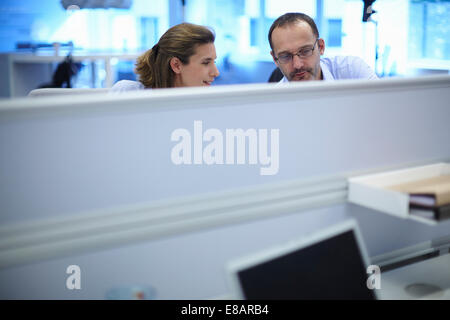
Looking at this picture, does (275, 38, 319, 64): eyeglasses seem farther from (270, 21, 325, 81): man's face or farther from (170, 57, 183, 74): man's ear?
(170, 57, 183, 74): man's ear

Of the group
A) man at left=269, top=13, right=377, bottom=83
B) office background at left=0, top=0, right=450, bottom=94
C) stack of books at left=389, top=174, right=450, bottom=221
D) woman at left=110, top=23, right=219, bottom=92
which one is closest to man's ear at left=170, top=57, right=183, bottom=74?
woman at left=110, top=23, right=219, bottom=92

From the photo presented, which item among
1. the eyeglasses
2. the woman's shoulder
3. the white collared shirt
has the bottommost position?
the woman's shoulder

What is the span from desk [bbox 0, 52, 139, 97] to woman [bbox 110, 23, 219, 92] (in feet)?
6.36

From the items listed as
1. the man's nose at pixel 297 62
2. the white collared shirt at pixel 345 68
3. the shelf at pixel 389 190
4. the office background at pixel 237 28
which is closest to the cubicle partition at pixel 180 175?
the shelf at pixel 389 190

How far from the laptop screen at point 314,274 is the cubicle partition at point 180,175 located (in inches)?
6.4

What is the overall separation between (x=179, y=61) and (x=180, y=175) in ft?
3.85

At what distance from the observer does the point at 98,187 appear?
0.83m

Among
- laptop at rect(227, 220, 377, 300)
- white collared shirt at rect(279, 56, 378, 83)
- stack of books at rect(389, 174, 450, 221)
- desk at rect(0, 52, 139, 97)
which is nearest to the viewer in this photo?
laptop at rect(227, 220, 377, 300)

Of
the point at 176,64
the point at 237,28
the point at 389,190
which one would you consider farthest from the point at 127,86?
the point at 237,28

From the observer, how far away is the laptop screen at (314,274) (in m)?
0.77

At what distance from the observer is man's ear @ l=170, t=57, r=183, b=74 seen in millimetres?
1982

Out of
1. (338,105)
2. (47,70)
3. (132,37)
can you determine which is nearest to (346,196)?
(338,105)

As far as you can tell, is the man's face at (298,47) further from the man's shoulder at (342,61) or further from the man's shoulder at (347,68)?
the man's shoulder at (342,61)

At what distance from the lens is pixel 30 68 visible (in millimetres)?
4254
